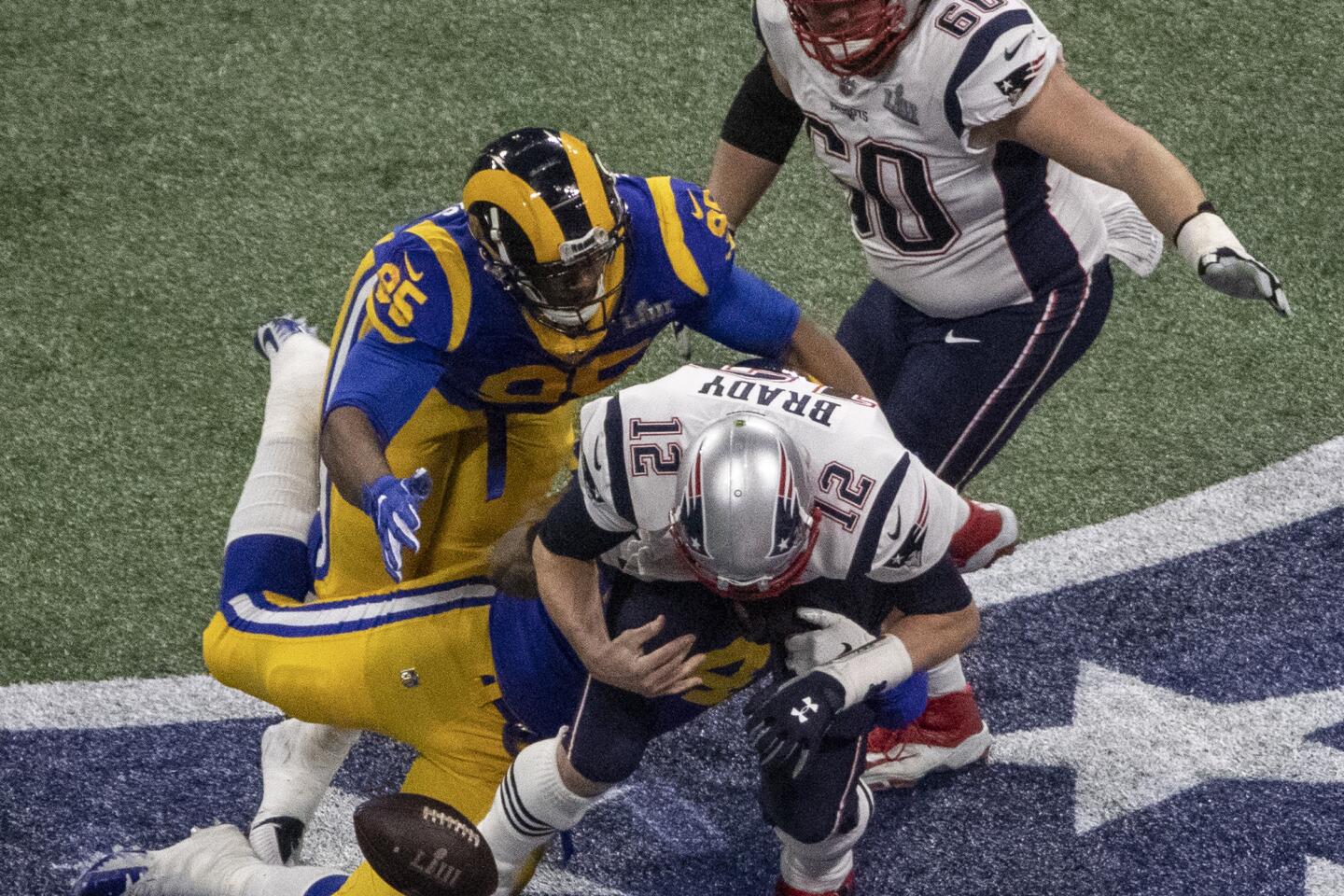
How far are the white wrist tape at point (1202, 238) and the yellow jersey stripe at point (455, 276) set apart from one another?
1405 mm

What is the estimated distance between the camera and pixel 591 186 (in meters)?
3.39

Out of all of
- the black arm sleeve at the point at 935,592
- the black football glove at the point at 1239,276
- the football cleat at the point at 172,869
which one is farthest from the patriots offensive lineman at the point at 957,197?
the football cleat at the point at 172,869

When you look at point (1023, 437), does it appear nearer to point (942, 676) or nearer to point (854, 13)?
point (942, 676)

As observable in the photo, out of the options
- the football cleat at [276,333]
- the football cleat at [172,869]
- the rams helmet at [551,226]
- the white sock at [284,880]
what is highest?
the rams helmet at [551,226]

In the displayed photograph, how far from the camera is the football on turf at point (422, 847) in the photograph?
301 cm

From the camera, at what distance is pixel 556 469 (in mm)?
3988

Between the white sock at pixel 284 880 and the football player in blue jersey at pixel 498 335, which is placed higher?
the football player in blue jersey at pixel 498 335

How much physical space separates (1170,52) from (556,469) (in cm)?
333

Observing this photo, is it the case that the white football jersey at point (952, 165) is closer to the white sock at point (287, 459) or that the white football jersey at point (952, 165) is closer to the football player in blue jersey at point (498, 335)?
the football player in blue jersey at point (498, 335)

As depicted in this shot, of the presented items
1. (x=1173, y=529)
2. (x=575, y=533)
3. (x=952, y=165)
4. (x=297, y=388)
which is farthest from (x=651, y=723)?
(x=1173, y=529)

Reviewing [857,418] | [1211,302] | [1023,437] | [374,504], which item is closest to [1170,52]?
[1211,302]

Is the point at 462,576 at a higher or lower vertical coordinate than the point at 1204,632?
higher

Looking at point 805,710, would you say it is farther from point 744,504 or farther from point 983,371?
point 983,371

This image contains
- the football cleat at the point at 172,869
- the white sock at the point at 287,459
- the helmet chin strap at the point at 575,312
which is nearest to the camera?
the helmet chin strap at the point at 575,312
